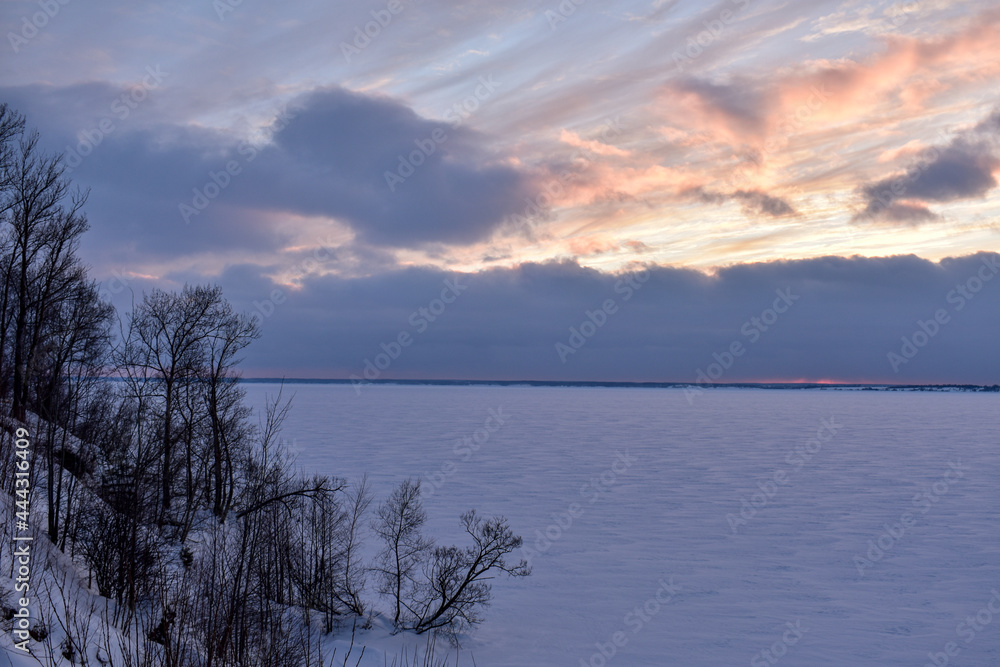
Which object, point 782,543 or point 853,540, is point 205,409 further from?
point 853,540

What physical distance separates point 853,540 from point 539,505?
18.8m

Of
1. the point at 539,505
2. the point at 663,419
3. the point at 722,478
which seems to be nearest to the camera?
the point at 539,505

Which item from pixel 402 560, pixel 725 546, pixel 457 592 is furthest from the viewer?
pixel 725 546

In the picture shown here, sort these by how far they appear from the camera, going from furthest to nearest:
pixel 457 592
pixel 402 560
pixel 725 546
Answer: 1. pixel 725 546
2. pixel 402 560
3. pixel 457 592

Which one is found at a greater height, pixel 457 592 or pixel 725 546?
pixel 457 592

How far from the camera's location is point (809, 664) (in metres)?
21.0

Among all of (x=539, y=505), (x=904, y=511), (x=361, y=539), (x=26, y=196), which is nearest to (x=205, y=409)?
(x=361, y=539)

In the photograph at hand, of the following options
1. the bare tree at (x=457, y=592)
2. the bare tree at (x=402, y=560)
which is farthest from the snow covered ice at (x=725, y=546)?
the bare tree at (x=402, y=560)

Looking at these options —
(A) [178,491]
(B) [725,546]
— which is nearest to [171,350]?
(A) [178,491]

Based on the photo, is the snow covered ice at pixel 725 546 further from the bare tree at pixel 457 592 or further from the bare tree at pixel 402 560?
the bare tree at pixel 402 560

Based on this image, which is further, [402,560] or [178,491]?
[178,491]

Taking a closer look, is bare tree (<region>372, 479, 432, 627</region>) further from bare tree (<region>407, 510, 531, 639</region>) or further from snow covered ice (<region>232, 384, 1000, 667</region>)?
snow covered ice (<region>232, 384, 1000, 667</region>)

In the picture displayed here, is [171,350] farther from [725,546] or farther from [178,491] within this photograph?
[725,546]

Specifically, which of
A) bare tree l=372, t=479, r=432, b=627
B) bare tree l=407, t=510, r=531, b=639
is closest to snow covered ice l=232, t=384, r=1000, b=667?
bare tree l=407, t=510, r=531, b=639
